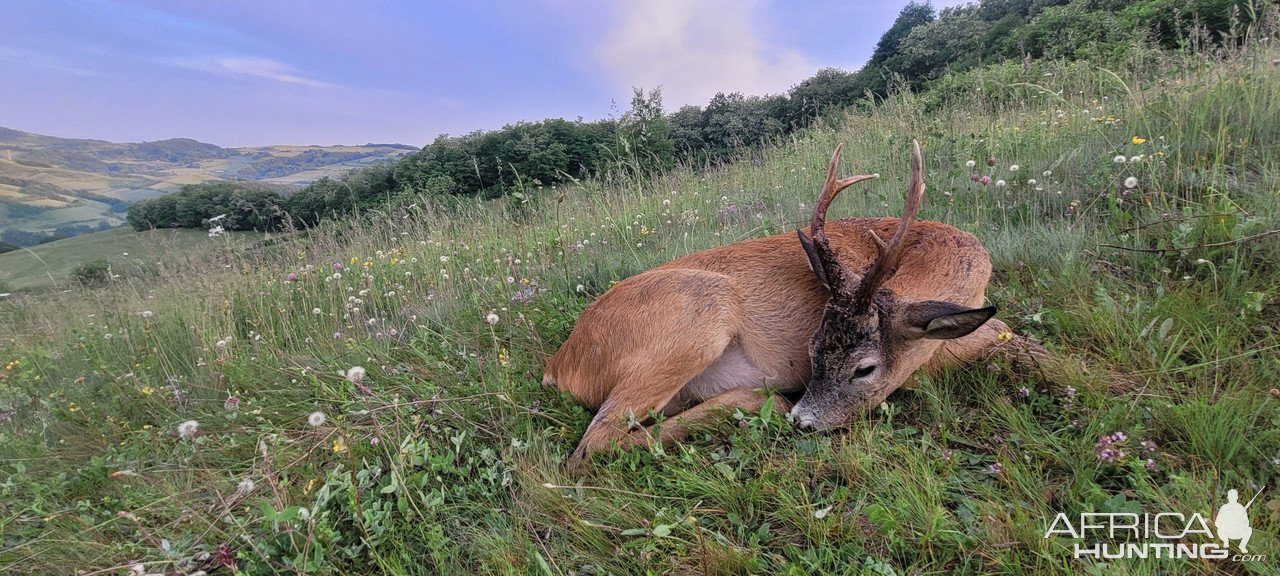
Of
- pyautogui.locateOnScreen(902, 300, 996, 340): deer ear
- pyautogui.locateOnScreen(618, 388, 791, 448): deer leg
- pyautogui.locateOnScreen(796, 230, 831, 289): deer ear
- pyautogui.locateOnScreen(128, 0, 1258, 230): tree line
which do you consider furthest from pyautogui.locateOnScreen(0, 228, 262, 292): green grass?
pyautogui.locateOnScreen(902, 300, 996, 340): deer ear

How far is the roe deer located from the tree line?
270cm

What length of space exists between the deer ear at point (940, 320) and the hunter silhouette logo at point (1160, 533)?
28.2 inches

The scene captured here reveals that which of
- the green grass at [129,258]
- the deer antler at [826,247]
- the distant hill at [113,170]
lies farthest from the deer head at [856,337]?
the distant hill at [113,170]

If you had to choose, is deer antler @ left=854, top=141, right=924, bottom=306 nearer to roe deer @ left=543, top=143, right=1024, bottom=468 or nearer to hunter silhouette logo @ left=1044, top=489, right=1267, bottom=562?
roe deer @ left=543, top=143, right=1024, bottom=468

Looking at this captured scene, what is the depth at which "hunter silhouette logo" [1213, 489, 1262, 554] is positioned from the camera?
1403 mm

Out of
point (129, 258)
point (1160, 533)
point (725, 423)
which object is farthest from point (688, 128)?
point (1160, 533)

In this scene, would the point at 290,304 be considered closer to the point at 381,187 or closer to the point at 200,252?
the point at 200,252

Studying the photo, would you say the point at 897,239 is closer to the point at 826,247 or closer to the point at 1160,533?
the point at 826,247

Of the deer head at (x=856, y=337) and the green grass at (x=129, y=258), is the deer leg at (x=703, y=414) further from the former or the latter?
the green grass at (x=129, y=258)

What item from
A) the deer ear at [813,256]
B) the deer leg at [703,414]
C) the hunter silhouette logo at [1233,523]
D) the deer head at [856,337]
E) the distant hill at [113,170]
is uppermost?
the distant hill at [113,170]

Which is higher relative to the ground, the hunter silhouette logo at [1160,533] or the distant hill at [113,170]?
the distant hill at [113,170]

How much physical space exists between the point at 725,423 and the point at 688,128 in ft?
53.6

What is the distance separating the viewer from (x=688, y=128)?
17734mm

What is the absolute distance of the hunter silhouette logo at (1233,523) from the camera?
1403 millimetres
